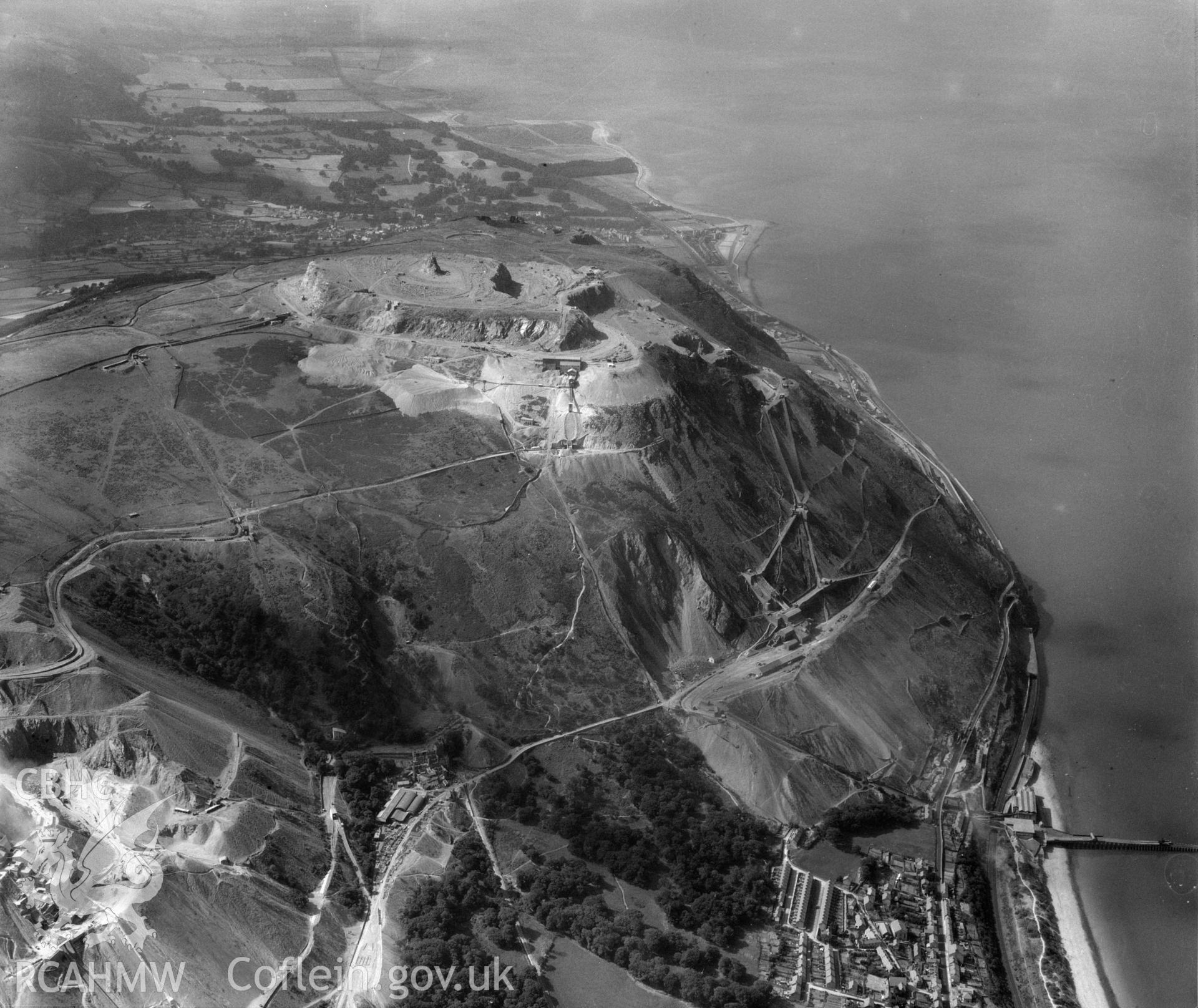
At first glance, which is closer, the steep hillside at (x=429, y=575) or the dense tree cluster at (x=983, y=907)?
the steep hillside at (x=429, y=575)

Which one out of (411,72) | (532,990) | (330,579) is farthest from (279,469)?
(411,72)

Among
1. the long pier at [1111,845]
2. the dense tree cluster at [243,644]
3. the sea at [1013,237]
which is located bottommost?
the long pier at [1111,845]

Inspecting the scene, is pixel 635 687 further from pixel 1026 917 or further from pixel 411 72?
pixel 411 72

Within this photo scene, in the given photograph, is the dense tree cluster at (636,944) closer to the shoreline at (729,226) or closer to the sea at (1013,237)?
the sea at (1013,237)

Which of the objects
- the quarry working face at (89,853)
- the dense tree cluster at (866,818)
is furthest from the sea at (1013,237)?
the quarry working face at (89,853)

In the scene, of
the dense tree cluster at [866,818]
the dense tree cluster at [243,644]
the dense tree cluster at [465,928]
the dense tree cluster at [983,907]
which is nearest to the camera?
the dense tree cluster at [465,928]

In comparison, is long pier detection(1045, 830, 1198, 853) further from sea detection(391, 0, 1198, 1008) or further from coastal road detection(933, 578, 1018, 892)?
coastal road detection(933, 578, 1018, 892)

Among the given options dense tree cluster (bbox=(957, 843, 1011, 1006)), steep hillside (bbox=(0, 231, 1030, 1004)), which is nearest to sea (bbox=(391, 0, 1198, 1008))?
dense tree cluster (bbox=(957, 843, 1011, 1006))

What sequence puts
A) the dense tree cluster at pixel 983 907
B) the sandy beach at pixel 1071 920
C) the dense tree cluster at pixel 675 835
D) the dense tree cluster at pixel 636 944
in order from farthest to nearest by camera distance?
1. the dense tree cluster at pixel 675 835
2. the sandy beach at pixel 1071 920
3. the dense tree cluster at pixel 983 907
4. the dense tree cluster at pixel 636 944
